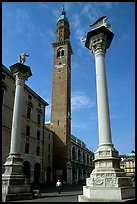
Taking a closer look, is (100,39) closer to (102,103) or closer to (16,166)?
(102,103)

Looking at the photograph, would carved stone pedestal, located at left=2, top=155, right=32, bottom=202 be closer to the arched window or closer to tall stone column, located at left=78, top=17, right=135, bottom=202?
tall stone column, located at left=78, top=17, right=135, bottom=202

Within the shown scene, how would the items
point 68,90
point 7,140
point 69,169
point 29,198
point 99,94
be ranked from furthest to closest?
point 68,90 < point 69,169 < point 7,140 < point 29,198 < point 99,94

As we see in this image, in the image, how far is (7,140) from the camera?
2867 cm

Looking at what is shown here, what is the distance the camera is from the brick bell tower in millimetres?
44719

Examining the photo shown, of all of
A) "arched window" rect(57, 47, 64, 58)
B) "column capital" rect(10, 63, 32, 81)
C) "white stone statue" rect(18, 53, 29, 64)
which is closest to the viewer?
"column capital" rect(10, 63, 32, 81)

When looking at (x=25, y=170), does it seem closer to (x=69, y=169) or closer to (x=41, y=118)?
(x=41, y=118)

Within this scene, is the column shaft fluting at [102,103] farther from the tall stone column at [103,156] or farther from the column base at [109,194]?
the column base at [109,194]

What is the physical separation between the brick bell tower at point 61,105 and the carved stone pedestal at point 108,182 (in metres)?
35.4

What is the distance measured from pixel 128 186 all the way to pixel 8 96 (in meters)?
23.4

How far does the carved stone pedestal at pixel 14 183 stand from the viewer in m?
13.4

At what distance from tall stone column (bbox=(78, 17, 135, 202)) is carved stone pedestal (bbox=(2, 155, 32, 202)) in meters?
5.30

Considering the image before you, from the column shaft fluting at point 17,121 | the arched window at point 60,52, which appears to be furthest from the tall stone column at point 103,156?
the arched window at point 60,52

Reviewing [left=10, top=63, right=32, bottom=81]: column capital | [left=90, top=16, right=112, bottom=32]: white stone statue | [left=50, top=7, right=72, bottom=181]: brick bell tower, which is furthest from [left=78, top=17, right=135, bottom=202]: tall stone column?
[left=50, top=7, right=72, bottom=181]: brick bell tower

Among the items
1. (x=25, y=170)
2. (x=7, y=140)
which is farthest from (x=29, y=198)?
(x=25, y=170)
